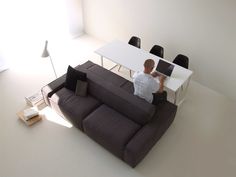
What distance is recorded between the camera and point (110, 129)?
3451 mm

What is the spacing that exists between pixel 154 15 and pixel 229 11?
1.46 metres

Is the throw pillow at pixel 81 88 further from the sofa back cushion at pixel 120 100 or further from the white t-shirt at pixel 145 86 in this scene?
the white t-shirt at pixel 145 86

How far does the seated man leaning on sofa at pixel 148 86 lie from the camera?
11.3ft

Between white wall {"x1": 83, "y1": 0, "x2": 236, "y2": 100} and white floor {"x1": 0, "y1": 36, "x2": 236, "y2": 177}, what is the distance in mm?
522

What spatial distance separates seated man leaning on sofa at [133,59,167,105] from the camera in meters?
3.45

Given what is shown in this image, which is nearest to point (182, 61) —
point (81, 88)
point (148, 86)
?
point (148, 86)

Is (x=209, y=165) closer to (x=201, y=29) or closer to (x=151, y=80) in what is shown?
(x=151, y=80)

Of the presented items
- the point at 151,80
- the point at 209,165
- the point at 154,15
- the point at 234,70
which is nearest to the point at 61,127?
the point at 151,80

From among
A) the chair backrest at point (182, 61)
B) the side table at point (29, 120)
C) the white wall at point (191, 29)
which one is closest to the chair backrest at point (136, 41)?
the white wall at point (191, 29)

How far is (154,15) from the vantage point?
15.5 ft

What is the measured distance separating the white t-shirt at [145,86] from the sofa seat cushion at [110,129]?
455 millimetres

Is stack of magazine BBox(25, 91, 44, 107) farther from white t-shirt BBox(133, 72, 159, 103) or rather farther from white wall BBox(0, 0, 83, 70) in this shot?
white t-shirt BBox(133, 72, 159, 103)

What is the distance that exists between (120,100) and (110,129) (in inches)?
19.1

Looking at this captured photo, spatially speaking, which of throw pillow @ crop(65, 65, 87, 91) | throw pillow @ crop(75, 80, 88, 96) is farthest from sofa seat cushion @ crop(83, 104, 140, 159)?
throw pillow @ crop(65, 65, 87, 91)
